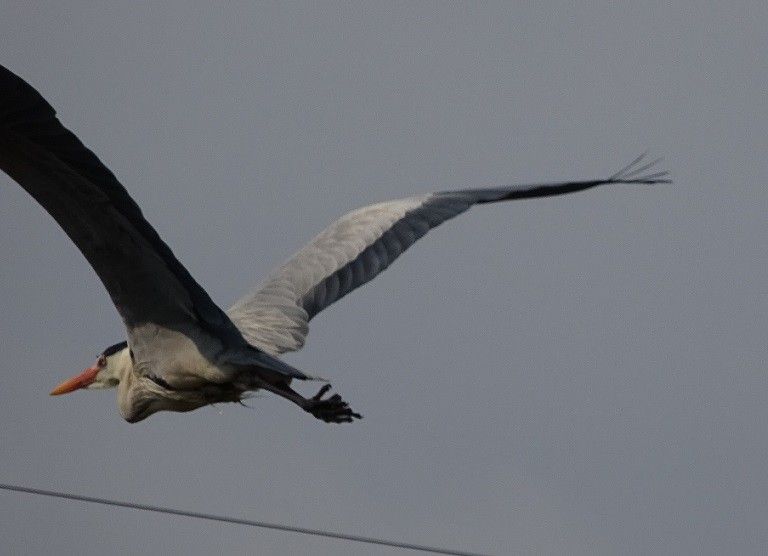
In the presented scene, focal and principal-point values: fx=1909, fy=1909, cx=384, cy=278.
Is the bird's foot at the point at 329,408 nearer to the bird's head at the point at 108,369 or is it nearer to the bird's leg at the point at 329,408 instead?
the bird's leg at the point at 329,408

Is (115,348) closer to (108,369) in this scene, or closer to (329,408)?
(108,369)

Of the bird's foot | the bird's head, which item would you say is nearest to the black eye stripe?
the bird's head

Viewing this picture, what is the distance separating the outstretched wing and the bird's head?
54cm

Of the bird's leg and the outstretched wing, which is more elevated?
the outstretched wing

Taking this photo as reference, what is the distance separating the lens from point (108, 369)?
8.85 m

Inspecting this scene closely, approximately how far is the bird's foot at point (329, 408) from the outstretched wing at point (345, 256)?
0.86 m

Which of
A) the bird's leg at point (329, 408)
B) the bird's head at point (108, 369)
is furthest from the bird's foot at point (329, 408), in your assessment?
the bird's head at point (108, 369)

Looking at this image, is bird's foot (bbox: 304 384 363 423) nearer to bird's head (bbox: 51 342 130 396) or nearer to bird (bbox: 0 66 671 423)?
bird (bbox: 0 66 671 423)

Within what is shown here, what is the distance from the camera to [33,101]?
6.81 metres

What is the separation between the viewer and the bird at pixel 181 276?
23.7 feet

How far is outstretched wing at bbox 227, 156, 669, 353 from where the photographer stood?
8.78 metres

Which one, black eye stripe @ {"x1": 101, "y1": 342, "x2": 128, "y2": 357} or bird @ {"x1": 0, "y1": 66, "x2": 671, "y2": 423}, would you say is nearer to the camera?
bird @ {"x1": 0, "y1": 66, "x2": 671, "y2": 423}

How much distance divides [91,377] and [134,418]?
0.48 m

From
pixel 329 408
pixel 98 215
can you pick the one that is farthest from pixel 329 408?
pixel 98 215
